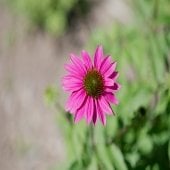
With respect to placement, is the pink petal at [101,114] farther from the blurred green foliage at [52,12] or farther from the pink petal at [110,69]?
the blurred green foliage at [52,12]

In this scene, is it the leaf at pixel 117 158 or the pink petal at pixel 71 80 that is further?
the leaf at pixel 117 158

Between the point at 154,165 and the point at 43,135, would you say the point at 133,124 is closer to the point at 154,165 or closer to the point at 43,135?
the point at 154,165

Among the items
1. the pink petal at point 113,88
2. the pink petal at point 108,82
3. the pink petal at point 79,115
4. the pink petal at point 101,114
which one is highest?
the pink petal at point 108,82

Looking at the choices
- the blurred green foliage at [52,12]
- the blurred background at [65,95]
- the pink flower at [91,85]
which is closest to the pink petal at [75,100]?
the pink flower at [91,85]

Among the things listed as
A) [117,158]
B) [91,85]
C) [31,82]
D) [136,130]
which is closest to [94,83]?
[91,85]

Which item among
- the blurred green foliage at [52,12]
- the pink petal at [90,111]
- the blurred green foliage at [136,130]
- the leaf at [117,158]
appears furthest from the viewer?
the blurred green foliage at [52,12]

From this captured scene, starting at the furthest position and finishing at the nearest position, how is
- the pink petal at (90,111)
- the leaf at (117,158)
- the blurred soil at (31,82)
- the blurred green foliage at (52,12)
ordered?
the blurred green foliage at (52,12) → the blurred soil at (31,82) → the leaf at (117,158) → the pink petal at (90,111)

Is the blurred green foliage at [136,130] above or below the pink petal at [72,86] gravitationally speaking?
below

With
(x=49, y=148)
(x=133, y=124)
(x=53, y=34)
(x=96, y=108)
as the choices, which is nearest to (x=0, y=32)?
(x=53, y=34)

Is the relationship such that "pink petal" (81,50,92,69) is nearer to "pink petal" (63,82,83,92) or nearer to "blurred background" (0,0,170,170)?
"pink petal" (63,82,83,92)
